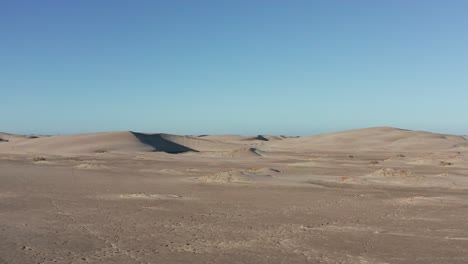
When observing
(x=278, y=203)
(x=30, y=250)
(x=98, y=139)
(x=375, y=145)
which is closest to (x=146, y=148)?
(x=98, y=139)

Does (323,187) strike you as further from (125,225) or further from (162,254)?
(162,254)

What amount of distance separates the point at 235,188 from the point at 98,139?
5383 cm

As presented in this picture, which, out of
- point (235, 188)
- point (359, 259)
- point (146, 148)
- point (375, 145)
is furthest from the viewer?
point (375, 145)

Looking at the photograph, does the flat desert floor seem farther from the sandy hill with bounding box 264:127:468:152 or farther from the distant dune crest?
the sandy hill with bounding box 264:127:468:152

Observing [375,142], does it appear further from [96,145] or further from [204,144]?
[96,145]

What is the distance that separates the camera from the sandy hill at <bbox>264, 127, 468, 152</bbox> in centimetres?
7875

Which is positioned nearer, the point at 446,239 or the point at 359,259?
the point at 359,259

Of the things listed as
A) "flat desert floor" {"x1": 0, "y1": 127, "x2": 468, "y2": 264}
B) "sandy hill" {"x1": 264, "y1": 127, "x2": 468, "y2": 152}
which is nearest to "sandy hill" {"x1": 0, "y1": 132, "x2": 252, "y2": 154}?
"sandy hill" {"x1": 264, "y1": 127, "x2": 468, "y2": 152}

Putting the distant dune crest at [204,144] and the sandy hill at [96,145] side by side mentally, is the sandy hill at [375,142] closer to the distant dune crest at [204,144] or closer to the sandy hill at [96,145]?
the distant dune crest at [204,144]

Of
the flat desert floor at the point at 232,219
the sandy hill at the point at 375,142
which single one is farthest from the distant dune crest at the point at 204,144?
the flat desert floor at the point at 232,219

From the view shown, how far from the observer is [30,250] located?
30.4ft

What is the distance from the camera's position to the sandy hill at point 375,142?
7875 cm

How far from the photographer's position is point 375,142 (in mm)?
88562

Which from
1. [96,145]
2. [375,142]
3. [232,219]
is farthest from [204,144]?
[232,219]
